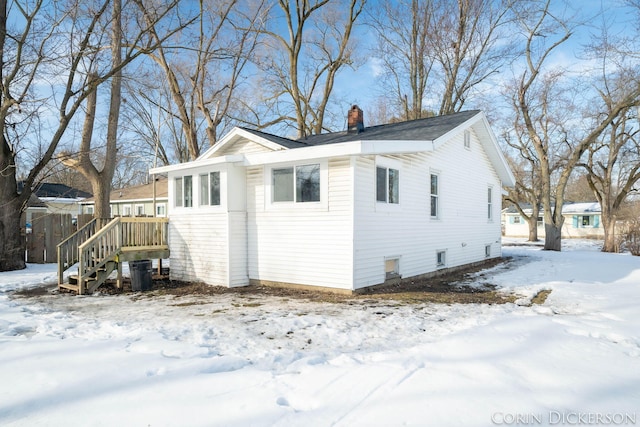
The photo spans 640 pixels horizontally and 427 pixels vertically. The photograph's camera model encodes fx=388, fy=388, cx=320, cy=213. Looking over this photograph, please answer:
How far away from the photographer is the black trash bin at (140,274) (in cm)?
914

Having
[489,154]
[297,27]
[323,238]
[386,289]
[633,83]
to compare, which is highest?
[297,27]

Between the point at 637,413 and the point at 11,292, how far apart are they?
11.1m

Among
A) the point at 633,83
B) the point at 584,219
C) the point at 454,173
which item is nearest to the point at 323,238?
the point at 454,173

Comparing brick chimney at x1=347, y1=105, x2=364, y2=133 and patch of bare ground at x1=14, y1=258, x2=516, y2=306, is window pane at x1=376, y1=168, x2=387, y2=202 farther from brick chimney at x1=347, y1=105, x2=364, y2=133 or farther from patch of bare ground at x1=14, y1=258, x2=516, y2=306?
brick chimney at x1=347, y1=105, x2=364, y2=133

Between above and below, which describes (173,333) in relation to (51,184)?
below

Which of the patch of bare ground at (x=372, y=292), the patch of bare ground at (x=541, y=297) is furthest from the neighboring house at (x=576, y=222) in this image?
the patch of bare ground at (x=541, y=297)

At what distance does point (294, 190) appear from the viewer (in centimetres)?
893

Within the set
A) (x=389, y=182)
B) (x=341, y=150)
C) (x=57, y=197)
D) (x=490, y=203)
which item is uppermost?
(x=57, y=197)

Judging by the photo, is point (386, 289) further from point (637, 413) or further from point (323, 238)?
point (637, 413)

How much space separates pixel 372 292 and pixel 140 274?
5449mm

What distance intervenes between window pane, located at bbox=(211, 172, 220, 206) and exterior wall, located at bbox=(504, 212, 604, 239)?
36.6 meters

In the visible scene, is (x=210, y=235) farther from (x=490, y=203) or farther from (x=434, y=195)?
(x=490, y=203)

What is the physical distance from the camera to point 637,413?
295 centimetres

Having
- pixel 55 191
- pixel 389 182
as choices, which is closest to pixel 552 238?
pixel 389 182
